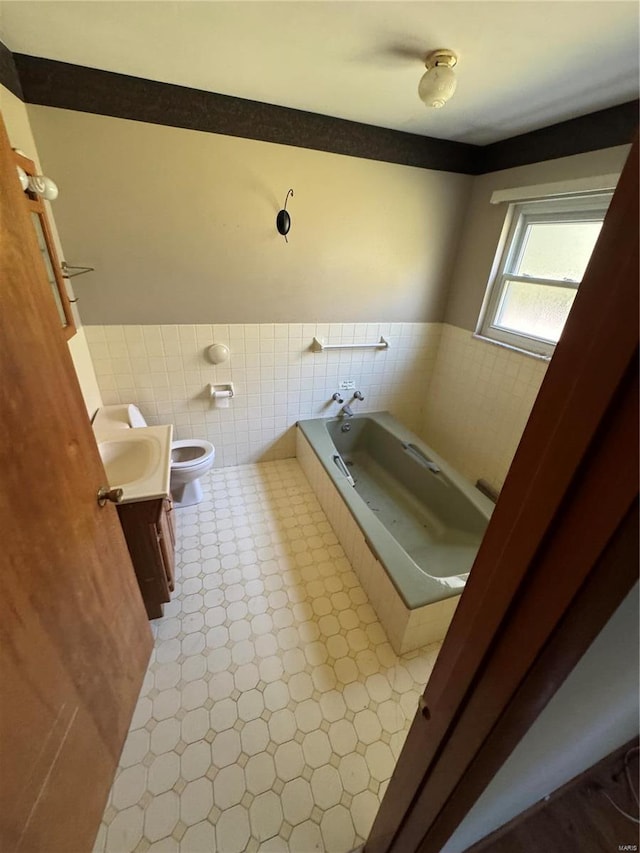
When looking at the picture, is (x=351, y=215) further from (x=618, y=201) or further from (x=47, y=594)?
(x=47, y=594)

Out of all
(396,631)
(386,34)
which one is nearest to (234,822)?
→ (396,631)

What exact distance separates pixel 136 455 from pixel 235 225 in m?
1.55

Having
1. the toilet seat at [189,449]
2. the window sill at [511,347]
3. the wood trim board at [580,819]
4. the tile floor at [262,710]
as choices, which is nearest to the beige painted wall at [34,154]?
the toilet seat at [189,449]

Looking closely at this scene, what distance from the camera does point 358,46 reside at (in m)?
1.34

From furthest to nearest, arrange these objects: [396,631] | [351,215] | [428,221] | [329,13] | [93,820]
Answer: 1. [428,221]
2. [351,215]
3. [396,631]
4. [329,13]
5. [93,820]

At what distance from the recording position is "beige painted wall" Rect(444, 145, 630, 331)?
71.4 inches

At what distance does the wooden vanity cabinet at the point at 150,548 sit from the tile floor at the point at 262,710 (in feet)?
0.53

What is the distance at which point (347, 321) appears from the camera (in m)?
2.64

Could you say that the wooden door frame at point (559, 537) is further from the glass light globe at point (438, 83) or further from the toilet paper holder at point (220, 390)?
the toilet paper holder at point (220, 390)

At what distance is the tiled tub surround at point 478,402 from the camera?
2271 mm

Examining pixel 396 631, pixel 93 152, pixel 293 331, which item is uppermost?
pixel 93 152

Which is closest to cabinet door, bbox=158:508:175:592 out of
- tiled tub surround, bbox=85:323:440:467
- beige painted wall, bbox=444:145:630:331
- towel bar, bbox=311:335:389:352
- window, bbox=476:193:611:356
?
tiled tub surround, bbox=85:323:440:467

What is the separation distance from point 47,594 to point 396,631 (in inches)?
56.4

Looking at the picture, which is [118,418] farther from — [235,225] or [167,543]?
[235,225]
